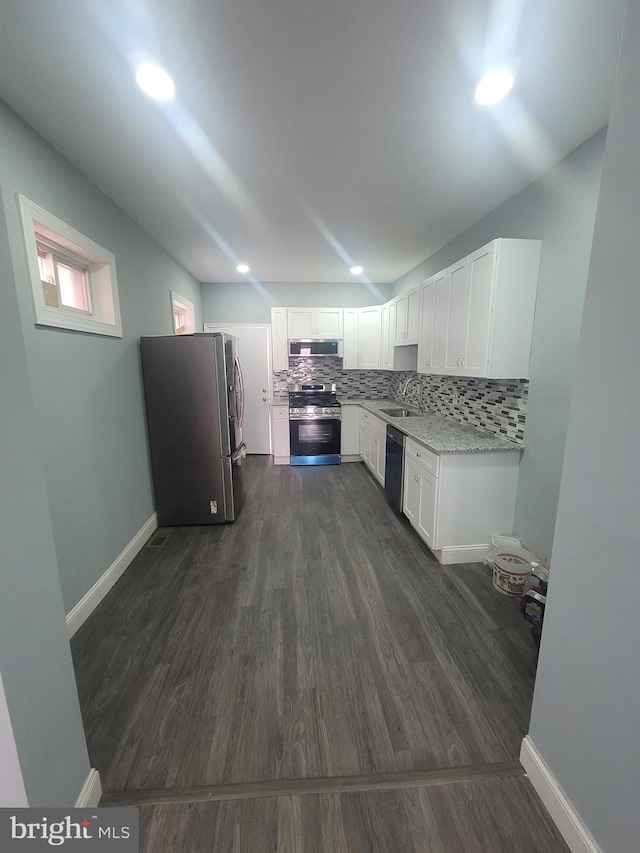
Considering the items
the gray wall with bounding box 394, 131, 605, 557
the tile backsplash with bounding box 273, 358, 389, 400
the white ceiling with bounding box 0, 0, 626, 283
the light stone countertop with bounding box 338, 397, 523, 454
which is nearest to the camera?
the white ceiling with bounding box 0, 0, 626, 283

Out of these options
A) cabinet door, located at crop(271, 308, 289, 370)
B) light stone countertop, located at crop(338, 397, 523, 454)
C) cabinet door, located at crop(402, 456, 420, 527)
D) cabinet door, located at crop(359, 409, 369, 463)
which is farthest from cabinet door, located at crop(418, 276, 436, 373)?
cabinet door, located at crop(271, 308, 289, 370)

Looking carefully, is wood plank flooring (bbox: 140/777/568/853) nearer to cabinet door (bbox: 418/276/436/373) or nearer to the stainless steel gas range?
cabinet door (bbox: 418/276/436/373)

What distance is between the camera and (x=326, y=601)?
7.07ft

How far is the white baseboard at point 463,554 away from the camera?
254cm

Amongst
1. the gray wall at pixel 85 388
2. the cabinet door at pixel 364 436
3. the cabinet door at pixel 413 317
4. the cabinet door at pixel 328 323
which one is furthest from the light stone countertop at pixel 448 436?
the gray wall at pixel 85 388

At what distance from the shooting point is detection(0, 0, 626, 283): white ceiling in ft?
3.72

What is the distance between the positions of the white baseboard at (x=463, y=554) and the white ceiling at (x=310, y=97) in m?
2.57

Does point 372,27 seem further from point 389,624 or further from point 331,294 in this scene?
point 331,294

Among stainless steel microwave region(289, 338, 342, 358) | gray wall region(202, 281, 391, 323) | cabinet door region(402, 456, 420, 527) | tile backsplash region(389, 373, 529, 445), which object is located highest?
gray wall region(202, 281, 391, 323)

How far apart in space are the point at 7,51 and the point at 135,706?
2.69 metres

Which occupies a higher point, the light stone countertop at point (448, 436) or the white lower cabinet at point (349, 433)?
the light stone countertop at point (448, 436)

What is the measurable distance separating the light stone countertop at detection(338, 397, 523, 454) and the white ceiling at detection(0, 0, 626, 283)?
1.77m

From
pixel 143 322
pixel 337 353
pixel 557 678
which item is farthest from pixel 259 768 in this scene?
pixel 337 353

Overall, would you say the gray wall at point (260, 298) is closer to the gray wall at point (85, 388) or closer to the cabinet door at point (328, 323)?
the cabinet door at point (328, 323)
